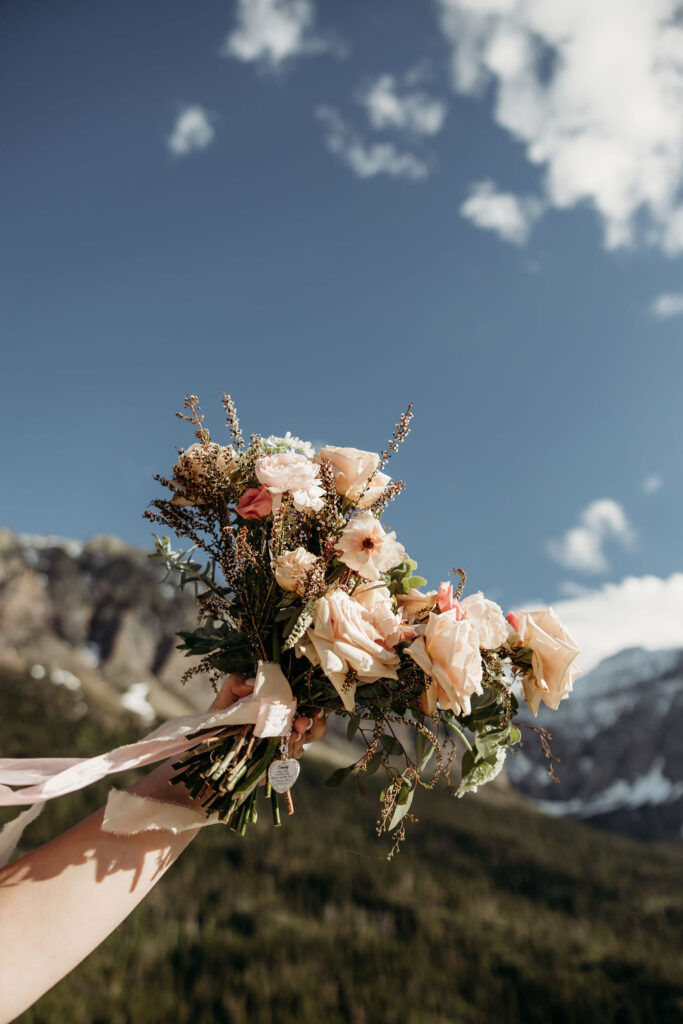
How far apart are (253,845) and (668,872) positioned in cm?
2482

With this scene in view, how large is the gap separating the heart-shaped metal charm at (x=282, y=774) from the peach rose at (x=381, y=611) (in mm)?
439

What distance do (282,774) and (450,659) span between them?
23.0 inches

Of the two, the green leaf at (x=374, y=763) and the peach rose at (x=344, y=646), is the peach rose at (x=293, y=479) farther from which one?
the green leaf at (x=374, y=763)

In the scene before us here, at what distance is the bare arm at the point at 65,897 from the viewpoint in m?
1.40

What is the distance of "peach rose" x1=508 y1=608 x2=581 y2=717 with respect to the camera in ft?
6.43

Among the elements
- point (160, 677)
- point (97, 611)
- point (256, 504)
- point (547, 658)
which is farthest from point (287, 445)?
point (97, 611)

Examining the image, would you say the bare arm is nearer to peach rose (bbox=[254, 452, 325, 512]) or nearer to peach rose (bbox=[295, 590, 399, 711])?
peach rose (bbox=[295, 590, 399, 711])

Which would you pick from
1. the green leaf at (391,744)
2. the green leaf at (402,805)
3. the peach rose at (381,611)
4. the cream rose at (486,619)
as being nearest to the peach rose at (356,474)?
the peach rose at (381,611)

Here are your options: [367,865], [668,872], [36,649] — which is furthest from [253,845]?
[36,649]

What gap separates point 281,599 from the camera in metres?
1.91

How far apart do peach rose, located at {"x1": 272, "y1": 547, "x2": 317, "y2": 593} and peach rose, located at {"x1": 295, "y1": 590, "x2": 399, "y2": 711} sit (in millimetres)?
100

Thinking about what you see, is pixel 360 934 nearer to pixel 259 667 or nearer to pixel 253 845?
pixel 253 845

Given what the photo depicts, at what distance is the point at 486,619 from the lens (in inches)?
73.7

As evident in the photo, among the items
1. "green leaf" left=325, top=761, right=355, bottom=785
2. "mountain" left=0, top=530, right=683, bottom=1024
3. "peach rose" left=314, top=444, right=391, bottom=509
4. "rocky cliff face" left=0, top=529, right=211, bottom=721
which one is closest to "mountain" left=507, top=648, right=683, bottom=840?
"rocky cliff face" left=0, top=529, right=211, bottom=721
